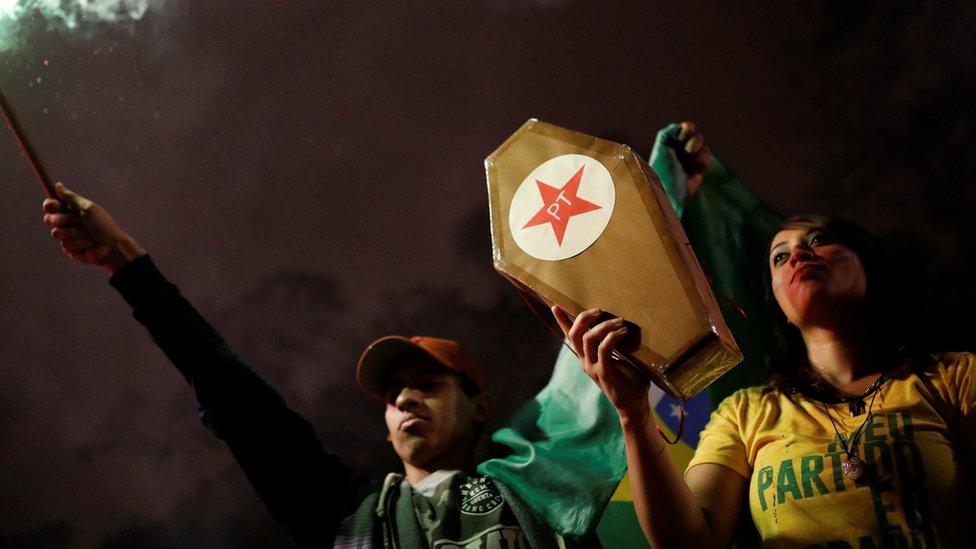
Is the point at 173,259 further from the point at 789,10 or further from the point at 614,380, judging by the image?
the point at 789,10

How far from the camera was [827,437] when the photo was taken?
137 cm

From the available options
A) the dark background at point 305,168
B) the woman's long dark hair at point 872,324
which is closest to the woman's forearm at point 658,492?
the woman's long dark hair at point 872,324

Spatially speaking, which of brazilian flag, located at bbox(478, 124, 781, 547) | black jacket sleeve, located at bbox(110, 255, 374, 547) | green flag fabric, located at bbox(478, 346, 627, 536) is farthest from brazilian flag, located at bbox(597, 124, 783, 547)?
black jacket sleeve, located at bbox(110, 255, 374, 547)

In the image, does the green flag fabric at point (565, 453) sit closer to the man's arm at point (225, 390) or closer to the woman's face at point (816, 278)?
the man's arm at point (225, 390)

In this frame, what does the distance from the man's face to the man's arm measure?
189 mm

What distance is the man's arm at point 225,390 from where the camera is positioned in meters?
1.86

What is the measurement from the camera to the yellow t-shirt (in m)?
1.23

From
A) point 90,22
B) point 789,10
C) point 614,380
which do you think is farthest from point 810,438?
point 90,22

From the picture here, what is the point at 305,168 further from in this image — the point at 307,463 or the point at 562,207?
the point at 562,207

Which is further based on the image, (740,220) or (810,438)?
(740,220)

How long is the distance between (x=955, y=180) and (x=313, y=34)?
2350 mm

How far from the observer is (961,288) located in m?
2.23

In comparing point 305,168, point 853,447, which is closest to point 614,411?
point 853,447

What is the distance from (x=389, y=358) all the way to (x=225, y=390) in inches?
18.6
